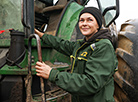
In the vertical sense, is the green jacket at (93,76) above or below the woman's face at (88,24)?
below

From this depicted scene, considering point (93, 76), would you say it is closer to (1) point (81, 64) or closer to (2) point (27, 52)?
(1) point (81, 64)

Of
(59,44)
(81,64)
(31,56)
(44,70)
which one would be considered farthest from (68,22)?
(44,70)

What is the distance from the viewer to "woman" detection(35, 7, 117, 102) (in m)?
0.90

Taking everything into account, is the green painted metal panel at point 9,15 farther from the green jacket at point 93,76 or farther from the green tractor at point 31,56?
the green jacket at point 93,76

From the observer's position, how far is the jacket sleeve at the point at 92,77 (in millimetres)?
895

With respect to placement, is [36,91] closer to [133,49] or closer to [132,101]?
[132,101]

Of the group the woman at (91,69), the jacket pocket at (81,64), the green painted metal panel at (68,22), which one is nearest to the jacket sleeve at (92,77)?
the woman at (91,69)

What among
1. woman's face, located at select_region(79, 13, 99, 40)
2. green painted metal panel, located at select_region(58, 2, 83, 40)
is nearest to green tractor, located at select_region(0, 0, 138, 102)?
green painted metal panel, located at select_region(58, 2, 83, 40)

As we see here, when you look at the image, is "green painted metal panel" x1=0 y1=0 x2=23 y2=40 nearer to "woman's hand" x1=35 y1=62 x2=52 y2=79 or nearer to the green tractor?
the green tractor

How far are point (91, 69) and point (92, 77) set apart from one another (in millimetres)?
58

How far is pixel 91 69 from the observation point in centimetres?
92

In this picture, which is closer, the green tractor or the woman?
the woman

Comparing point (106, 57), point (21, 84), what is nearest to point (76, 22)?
point (106, 57)

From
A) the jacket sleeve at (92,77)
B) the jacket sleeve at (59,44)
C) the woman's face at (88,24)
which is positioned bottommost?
the jacket sleeve at (92,77)
